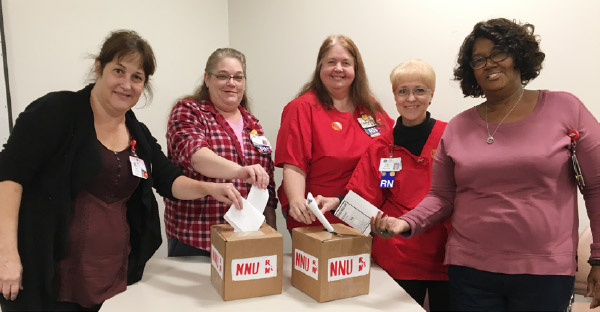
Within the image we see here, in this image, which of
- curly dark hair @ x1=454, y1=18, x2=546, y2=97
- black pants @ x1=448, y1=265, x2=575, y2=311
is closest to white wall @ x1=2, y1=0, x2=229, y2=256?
curly dark hair @ x1=454, y1=18, x2=546, y2=97

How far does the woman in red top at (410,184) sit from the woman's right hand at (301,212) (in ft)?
0.22

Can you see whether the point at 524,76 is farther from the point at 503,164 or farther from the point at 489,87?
the point at 503,164

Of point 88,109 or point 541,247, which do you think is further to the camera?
point 88,109

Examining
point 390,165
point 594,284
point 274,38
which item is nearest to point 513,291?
point 594,284

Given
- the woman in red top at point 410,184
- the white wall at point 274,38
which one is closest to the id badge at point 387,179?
the woman in red top at point 410,184

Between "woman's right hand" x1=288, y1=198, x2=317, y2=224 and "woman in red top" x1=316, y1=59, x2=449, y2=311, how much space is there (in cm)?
7

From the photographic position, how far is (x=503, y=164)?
1.15 m

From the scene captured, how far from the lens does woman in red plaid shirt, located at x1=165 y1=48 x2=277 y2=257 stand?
1.66m

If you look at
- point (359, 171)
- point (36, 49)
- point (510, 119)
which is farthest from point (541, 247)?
point (36, 49)

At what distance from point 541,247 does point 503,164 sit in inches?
10.7

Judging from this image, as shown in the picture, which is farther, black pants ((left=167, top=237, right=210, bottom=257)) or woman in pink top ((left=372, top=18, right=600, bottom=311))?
black pants ((left=167, top=237, right=210, bottom=257))

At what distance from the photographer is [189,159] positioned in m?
1.65

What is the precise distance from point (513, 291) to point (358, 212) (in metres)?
0.54

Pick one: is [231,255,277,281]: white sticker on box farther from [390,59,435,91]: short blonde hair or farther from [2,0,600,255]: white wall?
[390,59,435,91]: short blonde hair
